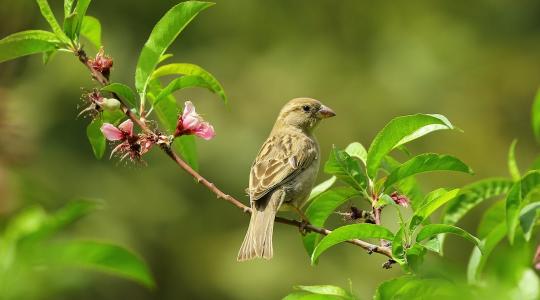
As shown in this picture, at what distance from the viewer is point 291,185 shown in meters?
5.28

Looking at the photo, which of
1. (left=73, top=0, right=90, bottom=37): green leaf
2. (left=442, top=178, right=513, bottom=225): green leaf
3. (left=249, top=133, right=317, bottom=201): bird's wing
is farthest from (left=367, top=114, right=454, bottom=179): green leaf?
(left=249, top=133, right=317, bottom=201): bird's wing

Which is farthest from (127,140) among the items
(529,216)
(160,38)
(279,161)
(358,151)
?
(279,161)

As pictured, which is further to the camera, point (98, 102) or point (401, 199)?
point (401, 199)

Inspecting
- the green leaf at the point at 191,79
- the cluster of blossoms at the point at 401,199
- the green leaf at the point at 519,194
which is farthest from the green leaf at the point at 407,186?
the green leaf at the point at 191,79

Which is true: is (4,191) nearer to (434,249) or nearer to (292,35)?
(434,249)

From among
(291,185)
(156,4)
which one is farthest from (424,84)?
(291,185)

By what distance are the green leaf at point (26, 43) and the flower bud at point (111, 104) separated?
301 mm

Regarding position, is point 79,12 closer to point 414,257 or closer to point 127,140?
point 127,140

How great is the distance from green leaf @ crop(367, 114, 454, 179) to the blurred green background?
7485mm

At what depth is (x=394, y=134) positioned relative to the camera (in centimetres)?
345

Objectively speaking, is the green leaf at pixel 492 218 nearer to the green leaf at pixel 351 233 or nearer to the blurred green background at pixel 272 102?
the green leaf at pixel 351 233

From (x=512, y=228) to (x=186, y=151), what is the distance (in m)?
1.53

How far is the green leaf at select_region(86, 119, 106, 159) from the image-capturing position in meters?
3.80

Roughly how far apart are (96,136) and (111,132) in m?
0.32
